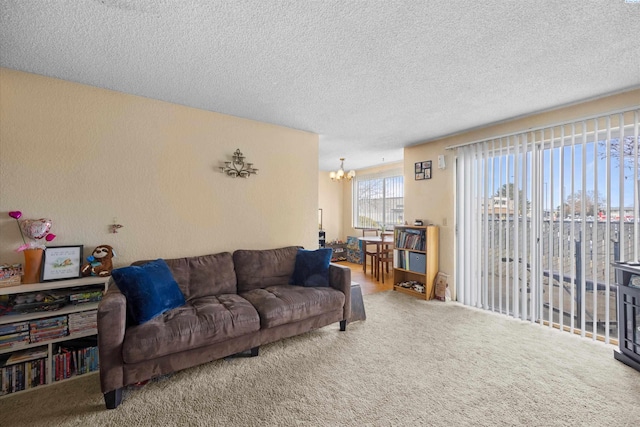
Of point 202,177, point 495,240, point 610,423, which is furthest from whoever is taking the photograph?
point 495,240

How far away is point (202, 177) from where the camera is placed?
320cm

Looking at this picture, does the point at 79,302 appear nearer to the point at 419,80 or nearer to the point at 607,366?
the point at 419,80

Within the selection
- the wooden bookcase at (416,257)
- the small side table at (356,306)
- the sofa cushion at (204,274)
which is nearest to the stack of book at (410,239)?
the wooden bookcase at (416,257)

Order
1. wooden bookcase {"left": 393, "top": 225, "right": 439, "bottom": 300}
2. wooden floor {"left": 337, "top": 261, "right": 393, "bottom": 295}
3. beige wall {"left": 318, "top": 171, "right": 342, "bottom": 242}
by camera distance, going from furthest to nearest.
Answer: beige wall {"left": 318, "top": 171, "right": 342, "bottom": 242} → wooden floor {"left": 337, "top": 261, "right": 393, "bottom": 295} → wooden bookcase {"left": 393, "top": 225, "right": 439, "bottom": 300}

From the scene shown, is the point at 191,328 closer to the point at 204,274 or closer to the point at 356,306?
the point at 204,274

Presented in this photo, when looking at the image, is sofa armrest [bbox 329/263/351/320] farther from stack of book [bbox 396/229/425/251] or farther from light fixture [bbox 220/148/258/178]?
stack of book [bbox 396/229/425/251]

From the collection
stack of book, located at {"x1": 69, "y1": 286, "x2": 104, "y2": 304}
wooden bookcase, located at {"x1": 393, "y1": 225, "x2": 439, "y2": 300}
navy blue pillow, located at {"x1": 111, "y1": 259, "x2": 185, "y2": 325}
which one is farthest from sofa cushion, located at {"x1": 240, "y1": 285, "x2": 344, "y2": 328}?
wooden bookcase, located at {"x1": 393, "y1": 225, "x2": 439, "y2": 300}

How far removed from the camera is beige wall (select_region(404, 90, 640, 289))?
311cm

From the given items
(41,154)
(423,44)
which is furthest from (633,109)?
(41,154)

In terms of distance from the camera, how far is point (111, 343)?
73.0 inches

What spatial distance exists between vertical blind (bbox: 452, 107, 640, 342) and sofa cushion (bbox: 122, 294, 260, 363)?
311cm

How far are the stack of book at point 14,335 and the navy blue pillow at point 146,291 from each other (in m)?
0.74

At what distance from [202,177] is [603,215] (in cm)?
420

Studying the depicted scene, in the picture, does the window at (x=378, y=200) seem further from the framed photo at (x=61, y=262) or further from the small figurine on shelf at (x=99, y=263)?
the framed photo at (x=61, y=262)
